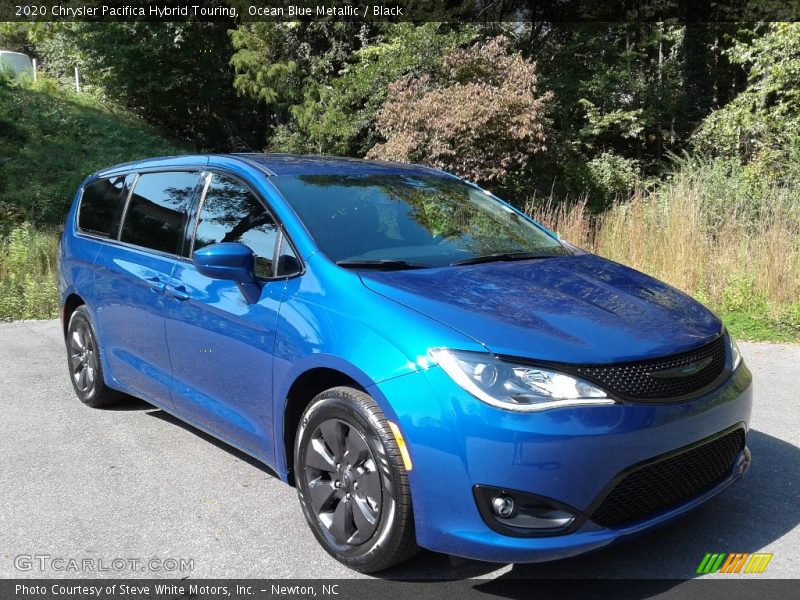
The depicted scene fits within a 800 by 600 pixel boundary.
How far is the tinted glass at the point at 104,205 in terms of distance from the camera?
209 inches

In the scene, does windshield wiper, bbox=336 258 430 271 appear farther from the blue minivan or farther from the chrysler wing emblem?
the chrysler wing emblem

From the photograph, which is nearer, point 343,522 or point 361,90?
point 343,522

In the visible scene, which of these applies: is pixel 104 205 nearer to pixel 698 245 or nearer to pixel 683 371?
pixel 683 371

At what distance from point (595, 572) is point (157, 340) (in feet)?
8.88

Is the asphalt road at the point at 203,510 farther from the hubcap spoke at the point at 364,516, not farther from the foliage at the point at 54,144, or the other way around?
the foliage at the point at 54,144

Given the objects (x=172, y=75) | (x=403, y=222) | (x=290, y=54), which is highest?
(x=290, y=54)

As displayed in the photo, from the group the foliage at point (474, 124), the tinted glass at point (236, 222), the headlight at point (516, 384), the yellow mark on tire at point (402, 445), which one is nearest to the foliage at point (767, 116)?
the foliage at point (474, 124)

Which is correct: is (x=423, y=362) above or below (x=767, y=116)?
below

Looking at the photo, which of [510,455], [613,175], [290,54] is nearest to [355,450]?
[510,455]

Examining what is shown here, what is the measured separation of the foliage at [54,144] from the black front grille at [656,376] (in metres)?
15.2

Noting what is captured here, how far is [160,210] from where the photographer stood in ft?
15.6

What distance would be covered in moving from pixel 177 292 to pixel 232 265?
71cm

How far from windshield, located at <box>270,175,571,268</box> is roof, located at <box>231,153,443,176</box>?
3.1 inches

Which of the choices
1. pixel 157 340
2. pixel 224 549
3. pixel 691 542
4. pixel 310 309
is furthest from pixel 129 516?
pixel 691 542
